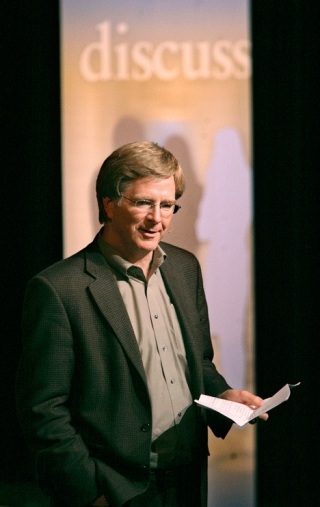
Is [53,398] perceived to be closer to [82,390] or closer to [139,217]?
[82,390]

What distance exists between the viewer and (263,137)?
379 cm

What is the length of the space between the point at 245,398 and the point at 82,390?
1.76ft

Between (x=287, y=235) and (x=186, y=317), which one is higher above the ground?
(x=287, y=235)

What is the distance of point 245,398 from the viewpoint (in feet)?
8.12

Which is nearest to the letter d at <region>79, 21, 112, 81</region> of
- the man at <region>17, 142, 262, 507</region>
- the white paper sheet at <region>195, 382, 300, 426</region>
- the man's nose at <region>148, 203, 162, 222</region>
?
the man at <region>17, 142, 262, 507</region>

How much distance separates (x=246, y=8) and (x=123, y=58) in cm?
63

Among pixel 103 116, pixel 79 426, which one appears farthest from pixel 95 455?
pixel 103 116

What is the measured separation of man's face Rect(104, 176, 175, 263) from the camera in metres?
2.35

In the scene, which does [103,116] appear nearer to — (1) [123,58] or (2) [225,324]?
(1) [123,58]

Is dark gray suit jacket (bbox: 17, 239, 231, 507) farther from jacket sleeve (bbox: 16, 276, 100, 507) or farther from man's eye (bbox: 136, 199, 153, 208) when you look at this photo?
man's eye (bbox: 136, 199, 153, 208)

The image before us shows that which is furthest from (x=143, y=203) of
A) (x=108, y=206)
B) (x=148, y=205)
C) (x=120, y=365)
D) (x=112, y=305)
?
(x=120, y=365)

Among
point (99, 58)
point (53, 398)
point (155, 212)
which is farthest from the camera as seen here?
point (99, 58)

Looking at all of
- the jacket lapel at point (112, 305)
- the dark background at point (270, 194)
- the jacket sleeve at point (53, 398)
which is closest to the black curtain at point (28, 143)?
the dark background at point (270, 194)

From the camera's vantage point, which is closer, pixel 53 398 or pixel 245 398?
pixel 53 398
